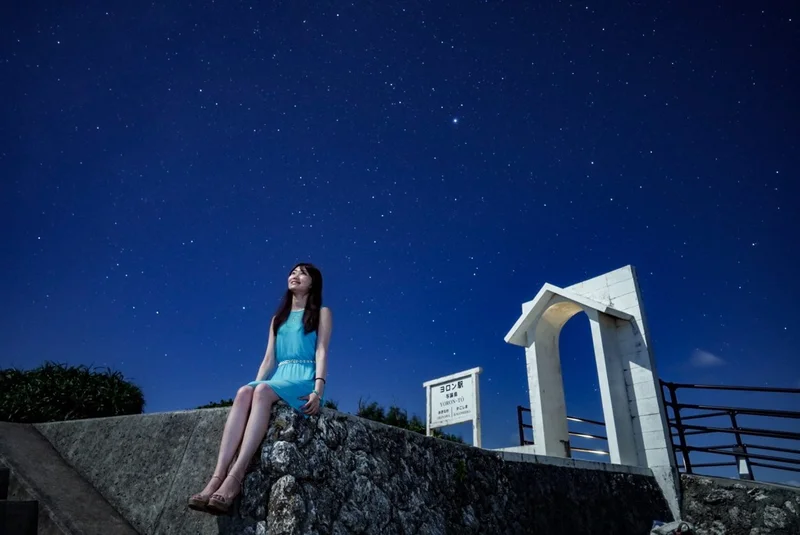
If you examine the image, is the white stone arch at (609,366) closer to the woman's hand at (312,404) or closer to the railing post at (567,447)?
the railing post at (567,447)

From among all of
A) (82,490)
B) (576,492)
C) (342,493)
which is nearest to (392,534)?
(342,493)

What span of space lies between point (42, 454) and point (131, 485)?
120cm

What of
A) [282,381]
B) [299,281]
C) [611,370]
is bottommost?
[282,381]

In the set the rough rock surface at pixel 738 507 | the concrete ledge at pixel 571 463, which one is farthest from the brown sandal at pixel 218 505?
the rough rock surface at pixel 738 507

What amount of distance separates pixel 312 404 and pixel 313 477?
0.46 metres

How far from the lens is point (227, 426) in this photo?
3121 mm

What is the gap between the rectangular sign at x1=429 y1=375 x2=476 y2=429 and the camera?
9.34 meters

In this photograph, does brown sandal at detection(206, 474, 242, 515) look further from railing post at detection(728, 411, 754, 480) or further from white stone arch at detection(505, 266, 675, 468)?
railing post at detection(728, 411, 754, 480)

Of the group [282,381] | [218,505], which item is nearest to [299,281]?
[282,381]

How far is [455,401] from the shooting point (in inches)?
379

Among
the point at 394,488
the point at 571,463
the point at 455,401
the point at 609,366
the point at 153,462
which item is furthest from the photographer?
the point at 455,401

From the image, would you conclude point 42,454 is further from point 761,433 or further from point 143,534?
point 761,433

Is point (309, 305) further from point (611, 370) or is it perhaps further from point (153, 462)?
point (611, 370)

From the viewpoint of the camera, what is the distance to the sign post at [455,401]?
9188 millimetres
